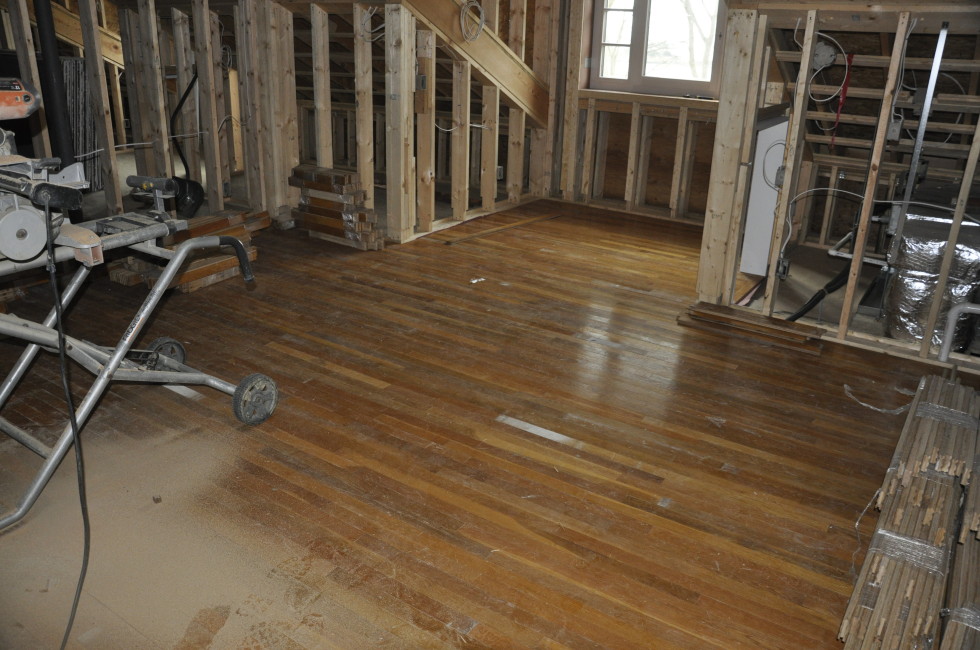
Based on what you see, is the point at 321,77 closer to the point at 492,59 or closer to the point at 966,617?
the point at 492,59

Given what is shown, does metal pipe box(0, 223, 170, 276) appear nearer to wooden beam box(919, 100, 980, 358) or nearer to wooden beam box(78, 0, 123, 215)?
wooden beam box(78, 0, 123, 215)

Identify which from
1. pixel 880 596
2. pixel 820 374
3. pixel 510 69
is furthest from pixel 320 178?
pixel 880 596

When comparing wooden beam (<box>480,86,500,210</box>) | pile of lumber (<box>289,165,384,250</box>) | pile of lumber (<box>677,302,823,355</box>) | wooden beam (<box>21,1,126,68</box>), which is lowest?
pile of lumber (<box>677,302,823,355</box>)

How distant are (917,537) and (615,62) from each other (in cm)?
660

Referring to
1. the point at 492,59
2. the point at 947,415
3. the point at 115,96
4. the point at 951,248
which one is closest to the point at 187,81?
the point at 492,59

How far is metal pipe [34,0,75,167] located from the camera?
17.1 ft

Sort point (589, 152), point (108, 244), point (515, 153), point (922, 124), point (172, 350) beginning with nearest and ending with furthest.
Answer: point (108, 244), point (172, 350), point (922, 124), point (515, 153), point (589, 152)

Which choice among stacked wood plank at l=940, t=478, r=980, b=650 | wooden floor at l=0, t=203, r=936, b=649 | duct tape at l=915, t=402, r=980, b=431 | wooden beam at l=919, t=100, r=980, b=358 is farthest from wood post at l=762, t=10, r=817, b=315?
stacked wood plank at l=940, t=478, r=980, b=650

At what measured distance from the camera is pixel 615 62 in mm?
8141

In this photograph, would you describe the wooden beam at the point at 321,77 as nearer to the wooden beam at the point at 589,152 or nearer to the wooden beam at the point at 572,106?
the wooden beam at the point at 572,106

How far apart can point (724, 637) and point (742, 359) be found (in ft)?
7.85

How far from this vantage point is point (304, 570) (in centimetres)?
259

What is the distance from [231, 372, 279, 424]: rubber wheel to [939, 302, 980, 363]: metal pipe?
11.8 feet

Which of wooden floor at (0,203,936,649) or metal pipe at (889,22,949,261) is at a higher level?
metal pipe at (889,22,949,261)
